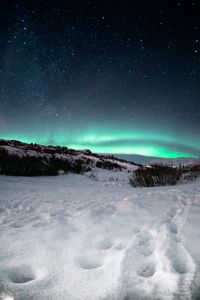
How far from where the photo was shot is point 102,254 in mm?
1649

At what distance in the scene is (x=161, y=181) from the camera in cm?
676

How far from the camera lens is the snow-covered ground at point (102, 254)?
1205 millimetres

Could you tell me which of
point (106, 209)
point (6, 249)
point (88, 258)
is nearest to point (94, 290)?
point (88, 258)

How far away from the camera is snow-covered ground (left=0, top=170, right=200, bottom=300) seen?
1205mm

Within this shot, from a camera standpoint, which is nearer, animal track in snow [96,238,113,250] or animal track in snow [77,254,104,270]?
animal track in snow [77,254,104,270]

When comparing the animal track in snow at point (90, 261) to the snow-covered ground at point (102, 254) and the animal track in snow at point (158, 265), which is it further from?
the animal track in snow at point (158, 265)

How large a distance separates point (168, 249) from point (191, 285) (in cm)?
42

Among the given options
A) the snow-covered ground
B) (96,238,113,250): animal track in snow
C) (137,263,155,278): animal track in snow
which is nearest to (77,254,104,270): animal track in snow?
the snow-covered ground

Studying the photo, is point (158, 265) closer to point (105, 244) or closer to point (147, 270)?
point (147, 270)

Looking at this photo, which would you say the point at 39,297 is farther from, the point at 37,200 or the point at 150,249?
the point at 37,200

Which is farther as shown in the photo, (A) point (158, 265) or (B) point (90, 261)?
(B) point (90, 261)

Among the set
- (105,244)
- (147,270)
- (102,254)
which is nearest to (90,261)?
(102,254)

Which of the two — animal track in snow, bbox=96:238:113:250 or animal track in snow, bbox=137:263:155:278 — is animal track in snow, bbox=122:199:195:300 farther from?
animal track in snow, bbox=96:238:113:250

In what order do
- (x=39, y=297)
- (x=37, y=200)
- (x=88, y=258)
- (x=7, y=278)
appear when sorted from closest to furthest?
(x=39, y=297), (x=7, y=278), (x=88, y=258), (x=37, y=200)
